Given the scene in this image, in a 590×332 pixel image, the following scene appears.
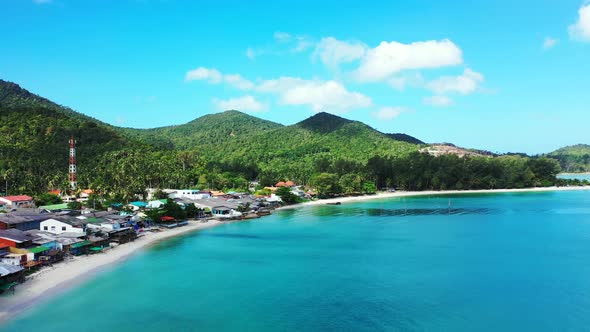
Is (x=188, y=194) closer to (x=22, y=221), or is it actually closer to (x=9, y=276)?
(x=22, y=221)

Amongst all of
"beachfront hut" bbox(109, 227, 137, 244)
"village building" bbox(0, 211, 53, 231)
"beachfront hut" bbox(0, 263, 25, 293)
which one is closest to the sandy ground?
"beachfront hut" bbox(0, 263, 25, 293)

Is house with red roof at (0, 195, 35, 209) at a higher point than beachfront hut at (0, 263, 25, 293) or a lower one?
higher

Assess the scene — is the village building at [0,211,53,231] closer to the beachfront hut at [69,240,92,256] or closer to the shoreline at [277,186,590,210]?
the beachfront hut at [69,240,92,256]

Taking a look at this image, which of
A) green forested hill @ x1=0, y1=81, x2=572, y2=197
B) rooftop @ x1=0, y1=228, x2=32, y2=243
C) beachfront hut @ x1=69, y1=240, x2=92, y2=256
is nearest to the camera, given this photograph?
rooftop @ x1=0, y1=228, x2=32, y2=243

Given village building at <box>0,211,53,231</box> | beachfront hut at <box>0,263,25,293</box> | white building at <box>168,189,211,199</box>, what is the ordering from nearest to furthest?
1. beachfront hut at <box>0,263,25,293</box>
2. village building at <box>0,211,53,231</box>
3. white building at <box>168,189,211,199</box>

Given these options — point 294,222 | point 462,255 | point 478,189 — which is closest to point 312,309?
point 462,255

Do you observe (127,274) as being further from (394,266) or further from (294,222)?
(294,222)
